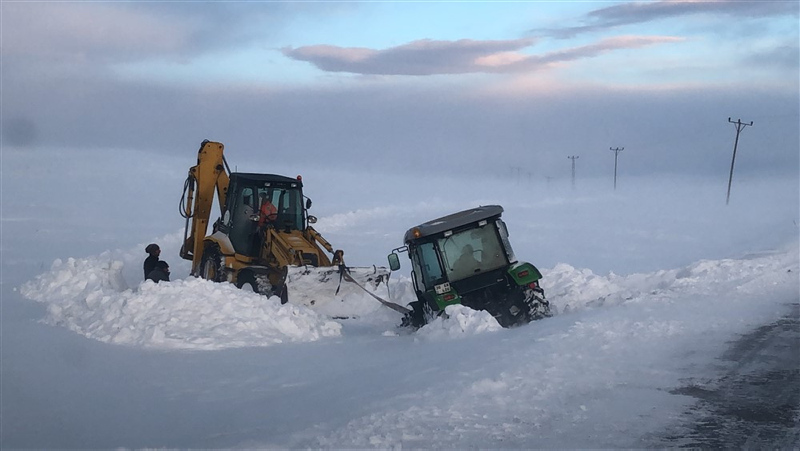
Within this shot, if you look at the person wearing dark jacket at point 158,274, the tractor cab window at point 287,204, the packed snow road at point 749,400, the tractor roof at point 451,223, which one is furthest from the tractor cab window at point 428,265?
the person wearing dark jacket at point 158,274

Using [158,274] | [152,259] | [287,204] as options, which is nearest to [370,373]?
[158,274]

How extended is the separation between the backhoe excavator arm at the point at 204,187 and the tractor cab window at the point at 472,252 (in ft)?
20.2

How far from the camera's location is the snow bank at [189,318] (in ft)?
35.7

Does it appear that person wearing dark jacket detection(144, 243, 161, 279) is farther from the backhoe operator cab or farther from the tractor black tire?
the tractor black tire

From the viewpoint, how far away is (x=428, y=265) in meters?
11.7

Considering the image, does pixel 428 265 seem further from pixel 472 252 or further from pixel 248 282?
pixel 248 282

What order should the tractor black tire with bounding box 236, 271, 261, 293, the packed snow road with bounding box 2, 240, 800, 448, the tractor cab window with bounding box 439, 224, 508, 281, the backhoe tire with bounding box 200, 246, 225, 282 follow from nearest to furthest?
the packed snow road with bounding box 2, 240, 800, 448 < the tractor cab window with bounding box 439, 224, 508, 281 < the tractor black tire with bounding box 236, 271, 261, 293 < the backhoe tire with bounding box 200, 246, 225, 282

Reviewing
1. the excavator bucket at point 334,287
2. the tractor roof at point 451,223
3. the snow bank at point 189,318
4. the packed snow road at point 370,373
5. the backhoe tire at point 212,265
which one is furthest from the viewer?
the backhoe tire at point 212,265

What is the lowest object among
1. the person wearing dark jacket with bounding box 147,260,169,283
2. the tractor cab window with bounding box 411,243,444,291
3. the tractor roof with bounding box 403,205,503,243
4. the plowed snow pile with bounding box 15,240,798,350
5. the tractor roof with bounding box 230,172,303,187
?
the plowed snow pile with bounding box 15,240,798,350

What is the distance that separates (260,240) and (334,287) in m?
2.17

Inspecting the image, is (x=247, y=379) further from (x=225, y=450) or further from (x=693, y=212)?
(x=693, y=212)

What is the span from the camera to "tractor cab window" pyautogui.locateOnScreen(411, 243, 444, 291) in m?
11.6

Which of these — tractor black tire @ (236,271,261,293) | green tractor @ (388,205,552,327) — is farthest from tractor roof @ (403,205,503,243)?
tractor black tire @ (236,271,261,293)

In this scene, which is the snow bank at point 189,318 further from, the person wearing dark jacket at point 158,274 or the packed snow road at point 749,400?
the packed snow road at point 749,400
